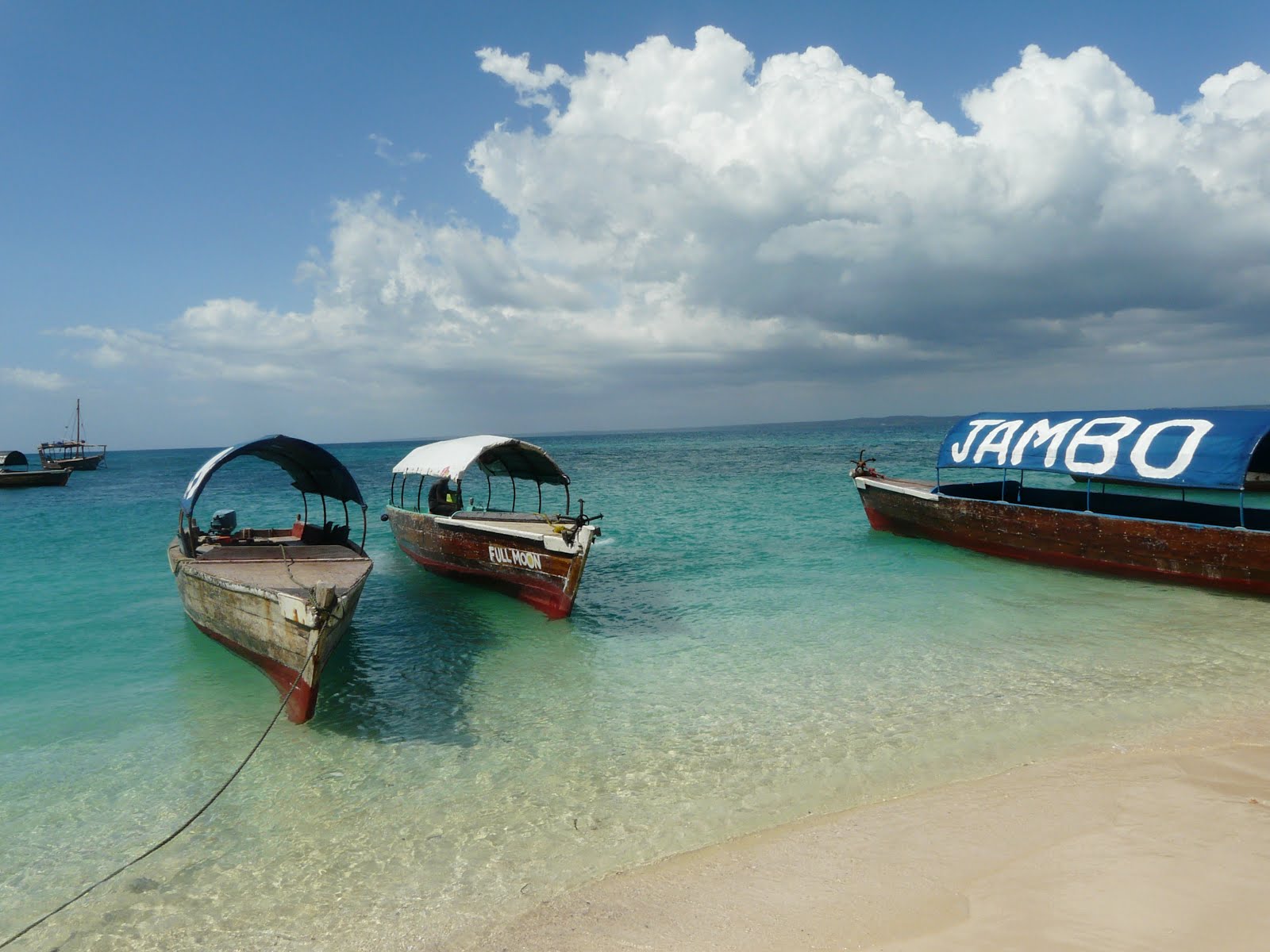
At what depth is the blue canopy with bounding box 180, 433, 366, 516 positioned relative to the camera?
37.2 feet

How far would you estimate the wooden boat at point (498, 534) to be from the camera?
11477 millimetres

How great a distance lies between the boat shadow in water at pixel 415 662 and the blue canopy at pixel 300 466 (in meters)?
2.13

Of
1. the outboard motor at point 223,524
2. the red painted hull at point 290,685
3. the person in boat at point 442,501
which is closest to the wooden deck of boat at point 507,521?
the person in boat at point 442,501

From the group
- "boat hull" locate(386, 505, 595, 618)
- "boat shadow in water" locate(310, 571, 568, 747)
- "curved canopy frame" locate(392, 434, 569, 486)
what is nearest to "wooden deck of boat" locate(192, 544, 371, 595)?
"boat shadow in water" locate(310, 571, 568, 747)

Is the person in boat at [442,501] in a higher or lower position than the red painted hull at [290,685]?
higher

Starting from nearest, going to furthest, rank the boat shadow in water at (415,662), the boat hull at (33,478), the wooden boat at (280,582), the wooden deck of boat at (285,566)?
1. the wooden boat at (280,582)
2. the boat shadow in water at (415,662)
3. the wooden deck of boat at (285,566)
4. the boat hull at (33,478)

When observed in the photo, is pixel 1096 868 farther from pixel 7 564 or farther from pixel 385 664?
pixel 7 564

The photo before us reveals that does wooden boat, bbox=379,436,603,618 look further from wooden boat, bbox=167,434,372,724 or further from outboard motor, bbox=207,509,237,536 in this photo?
outboard motor, bbox=207,509,237,536

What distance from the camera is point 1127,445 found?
1337cm

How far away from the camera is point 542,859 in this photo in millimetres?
5305

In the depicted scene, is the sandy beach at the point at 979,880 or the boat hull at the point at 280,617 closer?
the sandy beach at the point at 979,880

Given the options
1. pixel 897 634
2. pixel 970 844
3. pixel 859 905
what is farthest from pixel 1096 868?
pixel 897 634

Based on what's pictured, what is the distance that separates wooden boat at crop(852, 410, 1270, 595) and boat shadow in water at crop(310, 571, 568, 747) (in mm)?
10085

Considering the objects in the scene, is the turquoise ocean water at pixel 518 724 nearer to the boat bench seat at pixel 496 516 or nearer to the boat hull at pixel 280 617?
the boat hull at pixel 280 617
